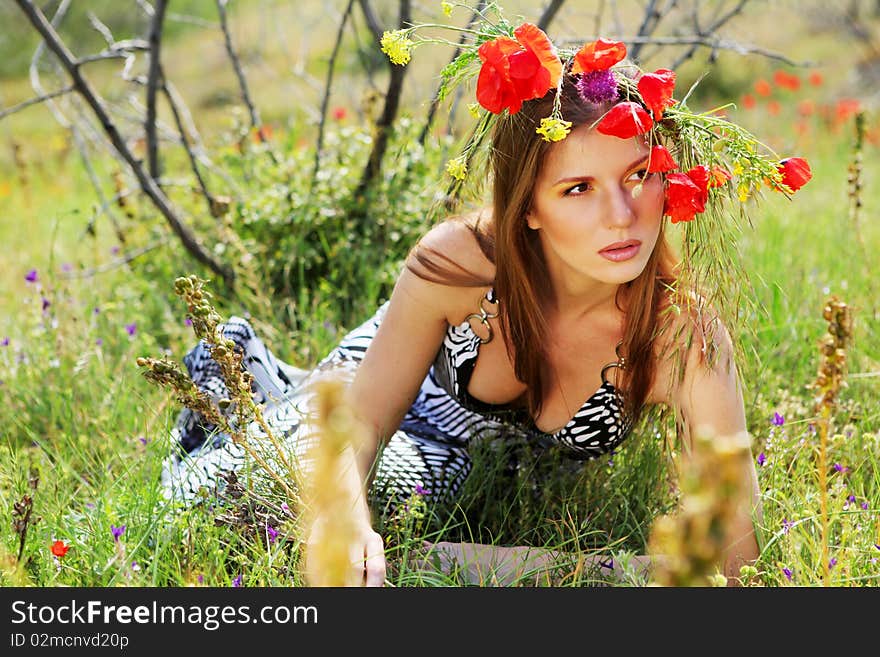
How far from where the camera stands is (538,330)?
216cm

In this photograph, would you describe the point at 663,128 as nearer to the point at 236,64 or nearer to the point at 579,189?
→ the point at 579,189

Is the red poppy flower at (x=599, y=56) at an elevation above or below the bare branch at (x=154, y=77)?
below

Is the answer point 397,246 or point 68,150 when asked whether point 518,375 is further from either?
point 68,150

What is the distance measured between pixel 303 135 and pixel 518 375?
10.5ft

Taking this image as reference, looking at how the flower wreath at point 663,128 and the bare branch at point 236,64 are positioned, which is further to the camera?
the bare branch at point 236,64

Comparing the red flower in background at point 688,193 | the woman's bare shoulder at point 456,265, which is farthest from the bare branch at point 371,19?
the red flower in background at point 688,193

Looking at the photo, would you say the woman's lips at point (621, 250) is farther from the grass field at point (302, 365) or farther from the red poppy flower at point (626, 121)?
the grass field at point (302, 365)

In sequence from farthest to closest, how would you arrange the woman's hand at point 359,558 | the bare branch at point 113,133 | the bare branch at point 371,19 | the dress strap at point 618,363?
the bare branch at point 371,19 < the bare branch at point 113,133 < the dress strap at point 618,363 < the woman's hand at point 359,558

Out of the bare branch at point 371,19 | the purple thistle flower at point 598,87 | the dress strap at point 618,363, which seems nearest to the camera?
the purple thistle flower at point 598,87

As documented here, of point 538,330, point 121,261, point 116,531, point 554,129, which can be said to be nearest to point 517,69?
point 554,129

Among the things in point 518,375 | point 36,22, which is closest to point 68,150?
point 36,22

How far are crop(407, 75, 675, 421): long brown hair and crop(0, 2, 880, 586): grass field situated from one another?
0.28 m

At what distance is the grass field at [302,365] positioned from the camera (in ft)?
6.03

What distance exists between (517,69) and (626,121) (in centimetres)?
21
